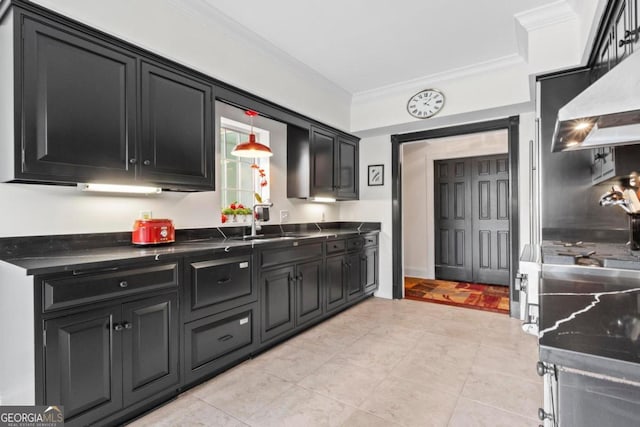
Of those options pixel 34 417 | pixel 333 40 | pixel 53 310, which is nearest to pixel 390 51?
pixel 333 40

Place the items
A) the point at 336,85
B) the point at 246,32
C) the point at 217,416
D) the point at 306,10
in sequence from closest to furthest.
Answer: the point at 217,416 < the point at 306,10 < the point at 246,32 < the point at 336,85

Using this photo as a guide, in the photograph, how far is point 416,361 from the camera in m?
2.54

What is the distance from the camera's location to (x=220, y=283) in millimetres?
2281

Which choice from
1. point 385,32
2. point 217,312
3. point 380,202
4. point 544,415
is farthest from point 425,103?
point 544,415

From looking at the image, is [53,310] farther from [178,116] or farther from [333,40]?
[333,40]

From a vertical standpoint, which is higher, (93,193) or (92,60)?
(92,60)

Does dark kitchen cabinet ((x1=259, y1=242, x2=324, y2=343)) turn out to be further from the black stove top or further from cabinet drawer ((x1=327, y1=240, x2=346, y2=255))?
the black stove top

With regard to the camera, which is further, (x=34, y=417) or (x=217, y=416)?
(x=217, y=416)

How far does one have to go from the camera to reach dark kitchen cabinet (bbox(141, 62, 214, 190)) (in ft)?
7.01

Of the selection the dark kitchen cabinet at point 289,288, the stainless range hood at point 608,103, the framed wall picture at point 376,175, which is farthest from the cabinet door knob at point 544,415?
the framed wall picture at point 376,175

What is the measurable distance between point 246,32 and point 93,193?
1776mm

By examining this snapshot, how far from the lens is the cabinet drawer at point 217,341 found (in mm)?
2100

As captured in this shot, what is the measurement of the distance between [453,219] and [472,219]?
31 centimetres

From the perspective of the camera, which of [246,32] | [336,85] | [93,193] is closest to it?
[93,193]
